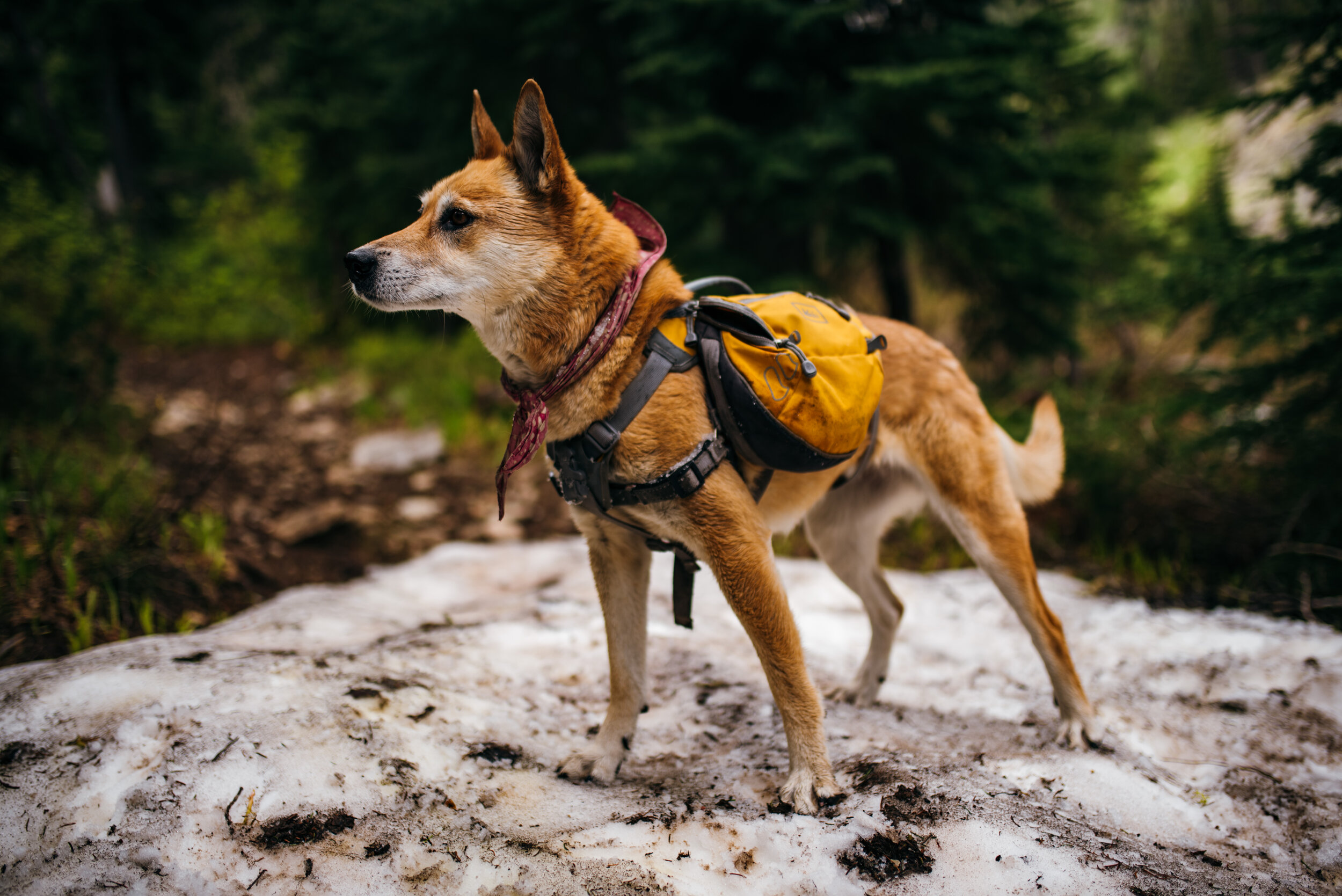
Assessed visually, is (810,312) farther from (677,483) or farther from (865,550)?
(865,550)

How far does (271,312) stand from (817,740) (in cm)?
1132

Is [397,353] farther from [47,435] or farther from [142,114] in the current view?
[142,114]

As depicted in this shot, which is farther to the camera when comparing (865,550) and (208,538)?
(208,538)

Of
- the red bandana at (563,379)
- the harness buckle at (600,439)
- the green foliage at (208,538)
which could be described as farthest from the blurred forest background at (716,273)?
the harness buckle at (600,439)

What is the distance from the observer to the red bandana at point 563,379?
217 cm

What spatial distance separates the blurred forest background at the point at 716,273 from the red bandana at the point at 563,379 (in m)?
2.35

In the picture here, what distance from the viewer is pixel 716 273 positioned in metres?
6.10

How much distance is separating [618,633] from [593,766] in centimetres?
47

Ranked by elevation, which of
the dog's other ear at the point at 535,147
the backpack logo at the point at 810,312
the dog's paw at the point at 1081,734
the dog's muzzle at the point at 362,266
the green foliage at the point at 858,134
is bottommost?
the dog's paw at the point at 1081,734

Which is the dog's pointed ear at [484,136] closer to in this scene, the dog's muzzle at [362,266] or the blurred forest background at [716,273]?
the dog's muzzle at [362,266]

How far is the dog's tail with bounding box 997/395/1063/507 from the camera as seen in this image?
9.84 ft

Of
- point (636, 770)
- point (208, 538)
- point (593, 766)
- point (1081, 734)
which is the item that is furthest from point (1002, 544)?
point (208, 538)

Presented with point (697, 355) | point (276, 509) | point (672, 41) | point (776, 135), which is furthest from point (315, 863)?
point (672, 41)

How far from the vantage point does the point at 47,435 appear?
15.2 ft
